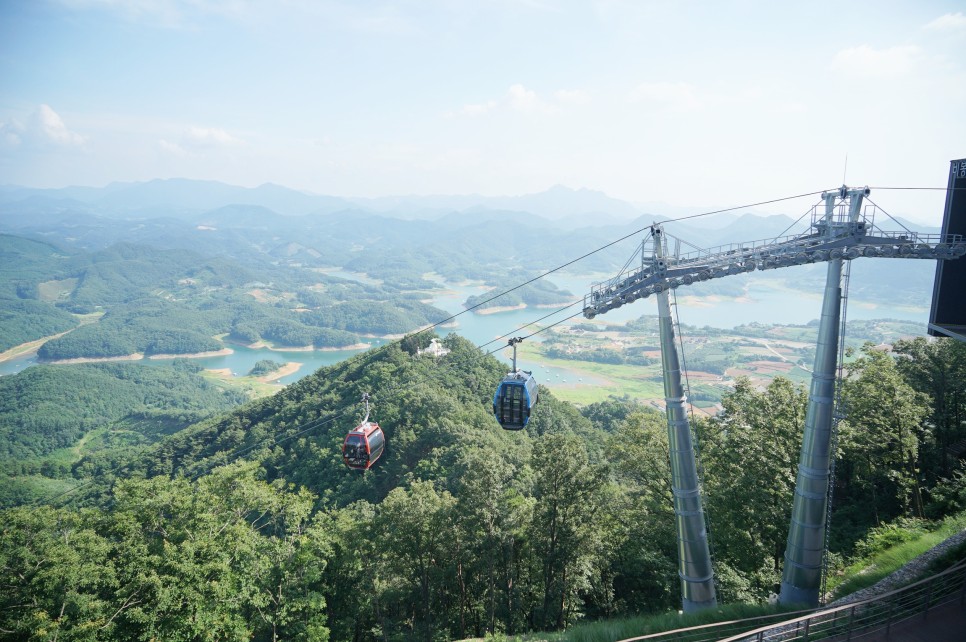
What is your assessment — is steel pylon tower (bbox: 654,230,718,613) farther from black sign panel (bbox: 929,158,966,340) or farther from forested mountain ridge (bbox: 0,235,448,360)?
forested mountain ridge (bbox: 0,235,448,360)

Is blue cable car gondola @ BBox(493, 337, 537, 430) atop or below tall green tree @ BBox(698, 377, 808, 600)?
atop

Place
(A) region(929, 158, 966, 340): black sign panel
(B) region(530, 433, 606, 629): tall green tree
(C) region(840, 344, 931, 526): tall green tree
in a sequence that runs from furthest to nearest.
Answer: (C) region(840, 344, 931, 526): tall green tree < (B) region(530, 433, 606, 629): tall green tree < (A) region(929, 158, 966, 340): black sign panel

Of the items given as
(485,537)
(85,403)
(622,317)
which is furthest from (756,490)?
(622,317)

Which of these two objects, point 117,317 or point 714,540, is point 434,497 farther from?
point 117,317

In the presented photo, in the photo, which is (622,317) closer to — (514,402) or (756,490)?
(756,490)

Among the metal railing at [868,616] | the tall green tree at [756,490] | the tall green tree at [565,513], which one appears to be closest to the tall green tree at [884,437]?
the tall green tree at [756,490]

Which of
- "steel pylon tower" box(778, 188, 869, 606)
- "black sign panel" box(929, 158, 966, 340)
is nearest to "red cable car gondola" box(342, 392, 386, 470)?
"steel pylon tower" box(778, 188, 869, 606)

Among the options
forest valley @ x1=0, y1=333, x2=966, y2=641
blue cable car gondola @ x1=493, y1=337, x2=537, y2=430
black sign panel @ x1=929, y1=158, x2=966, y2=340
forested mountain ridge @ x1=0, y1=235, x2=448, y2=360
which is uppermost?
black sign panel @ x1=929, y1=158, x2=966, y2=340
